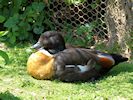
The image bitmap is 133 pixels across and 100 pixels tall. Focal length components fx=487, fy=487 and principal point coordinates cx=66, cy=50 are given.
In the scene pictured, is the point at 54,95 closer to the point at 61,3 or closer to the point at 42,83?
the point at 42,83

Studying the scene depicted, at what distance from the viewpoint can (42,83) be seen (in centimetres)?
574

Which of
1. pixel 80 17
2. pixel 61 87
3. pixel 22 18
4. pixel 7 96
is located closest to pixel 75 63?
pixel 61 87

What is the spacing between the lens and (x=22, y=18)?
7.58m

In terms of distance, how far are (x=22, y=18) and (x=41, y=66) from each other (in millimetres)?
1912

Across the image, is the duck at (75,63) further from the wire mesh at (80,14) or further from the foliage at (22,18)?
the wire mesh at (80,14)

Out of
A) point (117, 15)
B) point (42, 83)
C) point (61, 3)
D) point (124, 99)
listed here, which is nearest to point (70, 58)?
point (42, 83)

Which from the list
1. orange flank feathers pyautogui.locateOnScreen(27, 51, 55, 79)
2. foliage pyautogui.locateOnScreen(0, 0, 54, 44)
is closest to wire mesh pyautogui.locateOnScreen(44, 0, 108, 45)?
foliage pyautogui.locateOnScreen(0, 0, 54, 44)

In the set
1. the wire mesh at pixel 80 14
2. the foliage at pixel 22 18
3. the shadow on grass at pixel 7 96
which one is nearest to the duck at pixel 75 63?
the shadow on grass at pixel 7 96

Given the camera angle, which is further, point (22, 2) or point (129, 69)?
point (22, 2)

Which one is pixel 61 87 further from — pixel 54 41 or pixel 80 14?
pixel 80 14

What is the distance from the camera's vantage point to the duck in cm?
575

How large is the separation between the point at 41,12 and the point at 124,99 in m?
3.01

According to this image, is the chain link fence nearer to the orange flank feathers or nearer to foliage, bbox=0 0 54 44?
foliage, bbox=0 0 54 44

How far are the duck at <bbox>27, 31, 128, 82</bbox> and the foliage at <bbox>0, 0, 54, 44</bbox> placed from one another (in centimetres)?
154
